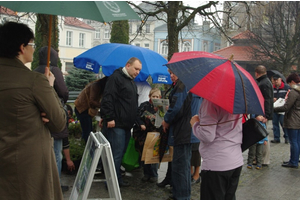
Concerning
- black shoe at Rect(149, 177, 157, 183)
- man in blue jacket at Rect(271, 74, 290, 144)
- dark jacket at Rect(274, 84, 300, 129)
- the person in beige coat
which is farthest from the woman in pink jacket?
man in blue jacket at Rect(271, 74, 290, 144)

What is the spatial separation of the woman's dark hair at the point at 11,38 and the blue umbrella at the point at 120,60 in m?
3.34

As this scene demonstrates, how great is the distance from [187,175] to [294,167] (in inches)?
154

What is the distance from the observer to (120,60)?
608 cm

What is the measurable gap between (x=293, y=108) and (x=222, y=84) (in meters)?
5.00

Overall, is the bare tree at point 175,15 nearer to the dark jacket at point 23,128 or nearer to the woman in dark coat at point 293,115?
the woman in dark coat at point 293,115

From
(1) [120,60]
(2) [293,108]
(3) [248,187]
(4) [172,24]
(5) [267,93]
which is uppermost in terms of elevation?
(4) [172,24]

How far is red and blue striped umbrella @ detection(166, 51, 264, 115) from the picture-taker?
2.91m

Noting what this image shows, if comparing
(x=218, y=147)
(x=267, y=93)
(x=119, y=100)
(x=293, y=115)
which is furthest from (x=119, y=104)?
(x=293, y=115)

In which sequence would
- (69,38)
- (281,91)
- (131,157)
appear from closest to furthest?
(131,157) < (281,91) < (69,38)

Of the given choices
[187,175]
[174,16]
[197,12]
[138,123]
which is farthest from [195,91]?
[197,12]

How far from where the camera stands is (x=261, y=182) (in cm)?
623

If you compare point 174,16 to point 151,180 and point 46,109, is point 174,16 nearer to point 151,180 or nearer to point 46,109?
point 151,180

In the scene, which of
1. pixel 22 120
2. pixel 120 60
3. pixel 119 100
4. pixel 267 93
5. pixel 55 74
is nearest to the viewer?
pixel 22 120

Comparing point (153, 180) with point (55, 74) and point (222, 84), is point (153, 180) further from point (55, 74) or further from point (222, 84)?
point (222, 84)
